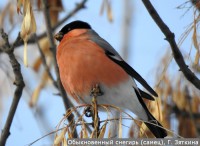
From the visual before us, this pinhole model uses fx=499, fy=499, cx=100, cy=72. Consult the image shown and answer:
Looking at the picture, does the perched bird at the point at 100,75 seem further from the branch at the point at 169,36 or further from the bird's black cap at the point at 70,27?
the branch at the point at 169,36

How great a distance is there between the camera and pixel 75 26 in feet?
9.59

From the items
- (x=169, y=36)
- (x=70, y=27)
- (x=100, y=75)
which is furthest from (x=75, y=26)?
(x=169, y=36)

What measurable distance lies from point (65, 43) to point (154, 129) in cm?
66

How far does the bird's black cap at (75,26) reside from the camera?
9.55ft

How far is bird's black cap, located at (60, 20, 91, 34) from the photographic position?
291cm

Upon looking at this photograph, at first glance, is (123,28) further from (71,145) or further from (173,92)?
(71,145)

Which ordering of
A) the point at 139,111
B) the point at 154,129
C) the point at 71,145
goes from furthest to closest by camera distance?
the point at 139,111
the point at 154,129
the point at 71,145

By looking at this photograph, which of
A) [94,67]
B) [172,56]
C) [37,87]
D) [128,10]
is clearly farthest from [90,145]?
[128,10]

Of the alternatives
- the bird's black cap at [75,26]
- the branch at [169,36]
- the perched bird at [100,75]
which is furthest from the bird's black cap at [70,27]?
the branch at [169,36]

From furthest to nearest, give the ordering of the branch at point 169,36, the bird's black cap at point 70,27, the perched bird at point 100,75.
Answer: the bird's black cap at point 70,27 → the perched bird at point 100,75 → the branch at point 169,36

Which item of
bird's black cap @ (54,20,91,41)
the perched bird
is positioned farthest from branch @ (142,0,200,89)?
bird's black cap @ (54,20,91,41)

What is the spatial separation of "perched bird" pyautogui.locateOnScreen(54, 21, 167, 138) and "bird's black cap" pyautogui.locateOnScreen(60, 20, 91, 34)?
11.0 inches

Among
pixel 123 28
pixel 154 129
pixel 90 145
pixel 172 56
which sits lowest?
pixel 90 145

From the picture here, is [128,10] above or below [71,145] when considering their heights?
above
